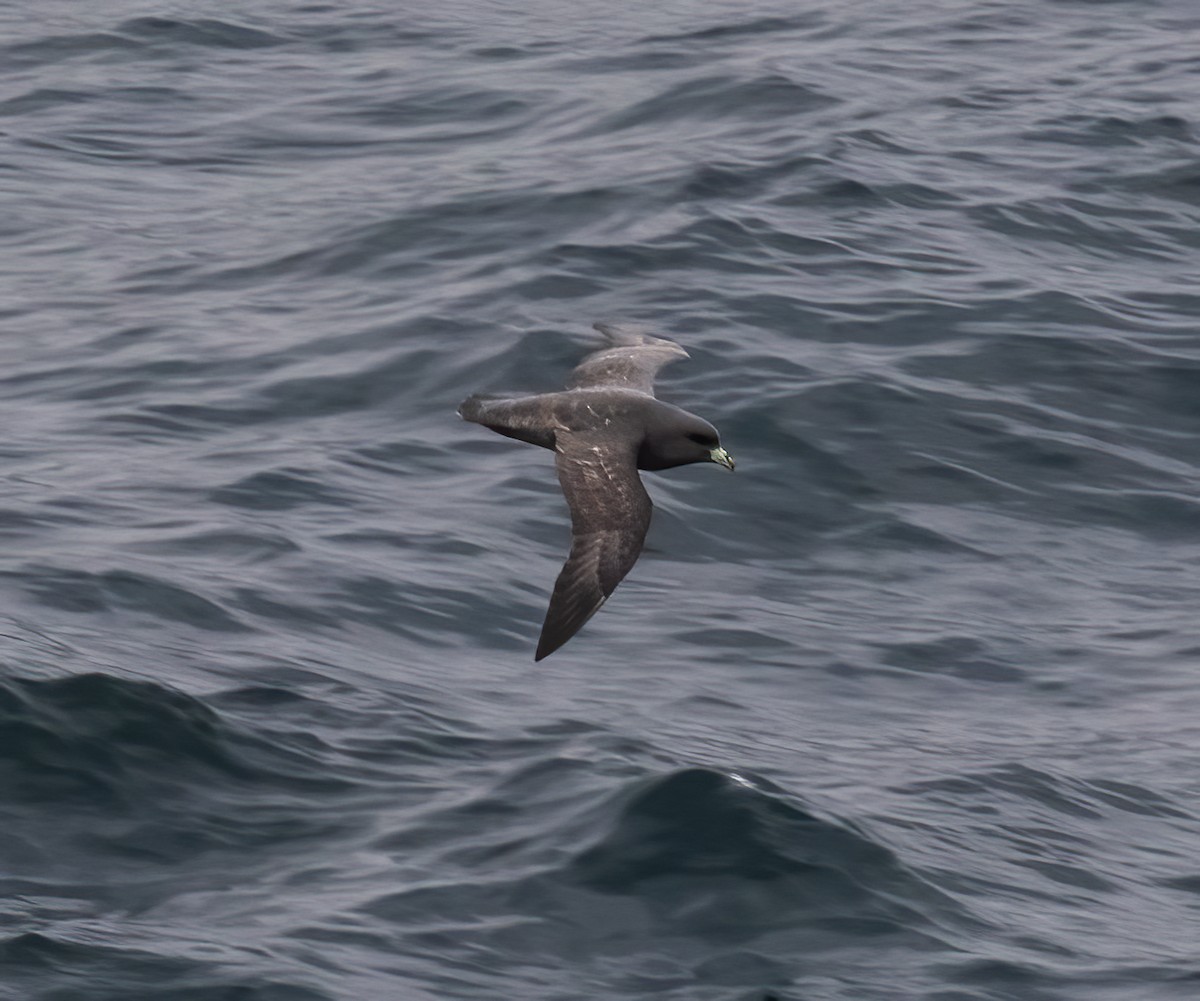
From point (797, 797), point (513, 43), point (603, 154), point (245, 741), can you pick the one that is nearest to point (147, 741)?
point (245, 741)

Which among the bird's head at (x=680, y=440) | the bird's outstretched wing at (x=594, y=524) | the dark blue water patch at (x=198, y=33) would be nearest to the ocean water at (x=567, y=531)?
the dark blue water patch at (x=198, y=33)

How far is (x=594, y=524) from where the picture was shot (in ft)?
24.2

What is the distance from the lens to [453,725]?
9.41 m

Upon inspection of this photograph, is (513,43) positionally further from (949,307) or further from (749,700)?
(749,700)

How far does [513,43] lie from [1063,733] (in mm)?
12797

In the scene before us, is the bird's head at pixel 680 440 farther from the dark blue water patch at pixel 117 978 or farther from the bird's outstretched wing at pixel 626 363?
the dark blue water patch at pixel 117 978

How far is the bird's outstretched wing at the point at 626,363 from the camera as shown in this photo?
29.5 ft

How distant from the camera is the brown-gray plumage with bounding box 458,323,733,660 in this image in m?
7.14

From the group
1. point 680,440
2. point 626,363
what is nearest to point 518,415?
point 680,440

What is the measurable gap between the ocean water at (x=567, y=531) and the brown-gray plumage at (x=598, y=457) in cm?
147

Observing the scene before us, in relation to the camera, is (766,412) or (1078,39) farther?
(1078,39)

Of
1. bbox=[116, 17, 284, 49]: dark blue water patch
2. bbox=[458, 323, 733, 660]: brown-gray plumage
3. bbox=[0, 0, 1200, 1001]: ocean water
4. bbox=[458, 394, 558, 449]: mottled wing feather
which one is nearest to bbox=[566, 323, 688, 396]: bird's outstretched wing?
bbox=[458, 323, 733, 660]: brown-gray plumage

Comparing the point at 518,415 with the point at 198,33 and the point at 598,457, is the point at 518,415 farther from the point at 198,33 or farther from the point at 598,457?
the point at 198,33

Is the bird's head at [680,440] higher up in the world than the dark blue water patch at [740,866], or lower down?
higher up
